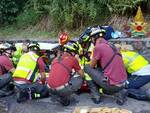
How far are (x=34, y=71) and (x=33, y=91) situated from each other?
0.44 meters

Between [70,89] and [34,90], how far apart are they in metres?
0.91

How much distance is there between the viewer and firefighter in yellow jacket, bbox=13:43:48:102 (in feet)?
37.0

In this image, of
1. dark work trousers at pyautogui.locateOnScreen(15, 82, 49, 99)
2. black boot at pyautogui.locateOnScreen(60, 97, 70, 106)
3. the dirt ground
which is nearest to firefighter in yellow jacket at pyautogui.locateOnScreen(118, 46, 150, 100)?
the dirt ground

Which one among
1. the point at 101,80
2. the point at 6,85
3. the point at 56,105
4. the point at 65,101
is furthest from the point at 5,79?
the point at 101,80

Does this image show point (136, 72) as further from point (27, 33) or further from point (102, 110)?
point (27, 33)

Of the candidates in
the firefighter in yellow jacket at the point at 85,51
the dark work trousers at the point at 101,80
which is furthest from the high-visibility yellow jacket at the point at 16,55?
the dark work trousers at the point at 101,80

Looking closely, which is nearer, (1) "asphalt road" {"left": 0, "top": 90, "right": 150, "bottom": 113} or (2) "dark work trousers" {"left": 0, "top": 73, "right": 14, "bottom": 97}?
(1) "asphalt road" {"left": 0, "top": 90, "right": 150, "bottom": 113}

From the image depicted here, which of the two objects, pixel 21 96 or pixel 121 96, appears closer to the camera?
pixel 121 96

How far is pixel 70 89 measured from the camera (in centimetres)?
1090

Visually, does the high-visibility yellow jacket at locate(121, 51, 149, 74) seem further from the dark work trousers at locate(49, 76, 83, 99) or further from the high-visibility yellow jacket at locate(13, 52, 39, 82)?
the high-visibility yellow jacket at locate(13, 52, 39, 82)

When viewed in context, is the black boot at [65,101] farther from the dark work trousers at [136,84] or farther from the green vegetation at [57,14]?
the green vegetation at [57,14]

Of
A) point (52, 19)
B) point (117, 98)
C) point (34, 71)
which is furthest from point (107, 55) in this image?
point (52, 19)

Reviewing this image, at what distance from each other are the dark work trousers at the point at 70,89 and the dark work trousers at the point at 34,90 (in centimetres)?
47

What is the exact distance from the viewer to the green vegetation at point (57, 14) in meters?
14.4
